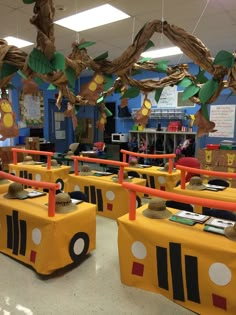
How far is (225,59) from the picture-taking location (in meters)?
1.11

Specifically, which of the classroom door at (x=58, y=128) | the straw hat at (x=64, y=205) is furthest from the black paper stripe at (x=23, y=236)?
the classroom door at (x=58, y=128)

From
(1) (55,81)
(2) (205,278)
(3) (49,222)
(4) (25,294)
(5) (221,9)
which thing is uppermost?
(5) (221,9)

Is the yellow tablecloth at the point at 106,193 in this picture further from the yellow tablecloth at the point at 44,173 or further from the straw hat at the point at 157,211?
the straw hat at the point at 157,211

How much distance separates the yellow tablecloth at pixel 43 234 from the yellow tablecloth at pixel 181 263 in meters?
0.45

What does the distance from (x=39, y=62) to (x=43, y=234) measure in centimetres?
142

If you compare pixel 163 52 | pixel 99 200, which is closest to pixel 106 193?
pixel 99 200

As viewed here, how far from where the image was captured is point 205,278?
169 centimetres

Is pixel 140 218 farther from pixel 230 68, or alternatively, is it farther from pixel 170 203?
pixel 230 68

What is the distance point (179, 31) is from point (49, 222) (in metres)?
1.62

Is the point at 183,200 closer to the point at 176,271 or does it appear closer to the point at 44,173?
the point at 176,271

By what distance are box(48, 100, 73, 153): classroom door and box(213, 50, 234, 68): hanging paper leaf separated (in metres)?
8.20

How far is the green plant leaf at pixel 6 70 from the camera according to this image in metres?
1.36

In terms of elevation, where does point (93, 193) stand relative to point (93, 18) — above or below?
below

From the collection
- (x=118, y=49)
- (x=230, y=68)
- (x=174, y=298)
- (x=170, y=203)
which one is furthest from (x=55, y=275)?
(x=118, y=49)
